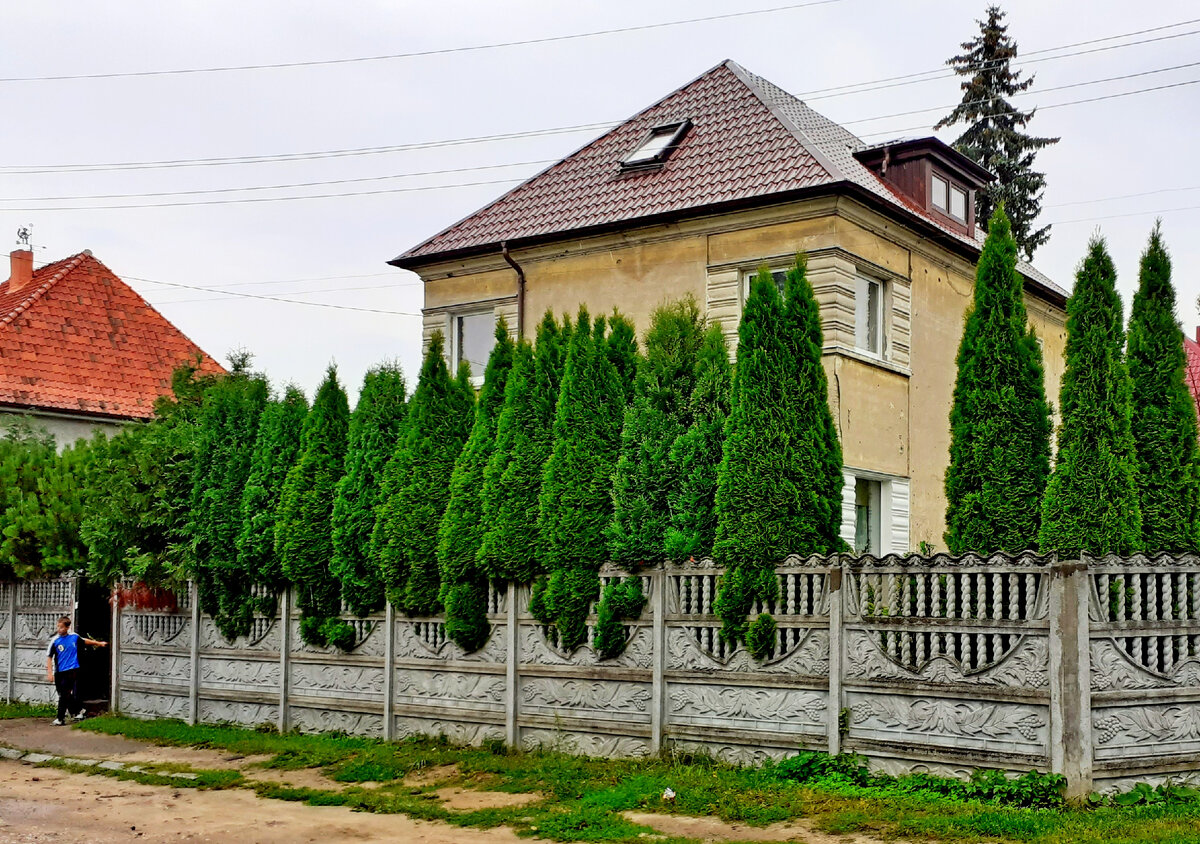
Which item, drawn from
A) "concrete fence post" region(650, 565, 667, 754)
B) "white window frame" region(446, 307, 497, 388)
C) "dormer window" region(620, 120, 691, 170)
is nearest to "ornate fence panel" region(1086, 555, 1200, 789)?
"concrete fence post" region(650, 565, 667, 754)

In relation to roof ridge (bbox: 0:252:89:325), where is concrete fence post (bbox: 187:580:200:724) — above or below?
below

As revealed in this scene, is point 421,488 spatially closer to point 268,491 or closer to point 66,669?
point 268,491

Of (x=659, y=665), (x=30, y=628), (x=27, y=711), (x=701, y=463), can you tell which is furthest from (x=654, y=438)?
(x=30, y=628)

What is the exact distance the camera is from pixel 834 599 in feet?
35.9

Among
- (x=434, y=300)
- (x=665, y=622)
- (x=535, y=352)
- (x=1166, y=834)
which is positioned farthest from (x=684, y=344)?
(x=434, y=300)

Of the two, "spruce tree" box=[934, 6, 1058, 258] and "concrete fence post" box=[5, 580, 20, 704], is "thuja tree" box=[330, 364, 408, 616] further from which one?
"spruce tree" box=[934, 6, 1058, 258]

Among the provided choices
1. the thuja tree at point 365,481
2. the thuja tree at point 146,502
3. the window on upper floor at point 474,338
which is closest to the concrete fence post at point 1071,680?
the thuja tree at point 365,481

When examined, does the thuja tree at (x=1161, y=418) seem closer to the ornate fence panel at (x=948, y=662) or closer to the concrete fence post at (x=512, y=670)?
the ornate fence panel at (x=948, y=662)

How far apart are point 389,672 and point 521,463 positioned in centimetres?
300

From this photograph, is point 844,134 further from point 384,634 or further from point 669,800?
point 669,800

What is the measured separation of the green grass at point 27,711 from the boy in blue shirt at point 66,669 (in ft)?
3.43

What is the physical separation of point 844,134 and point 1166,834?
18.3 m

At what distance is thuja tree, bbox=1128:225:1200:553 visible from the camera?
11352 millimetres

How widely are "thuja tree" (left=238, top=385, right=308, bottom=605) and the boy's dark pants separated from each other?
3.74m
